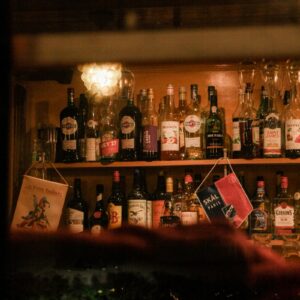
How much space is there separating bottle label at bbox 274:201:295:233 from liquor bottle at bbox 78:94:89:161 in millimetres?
768

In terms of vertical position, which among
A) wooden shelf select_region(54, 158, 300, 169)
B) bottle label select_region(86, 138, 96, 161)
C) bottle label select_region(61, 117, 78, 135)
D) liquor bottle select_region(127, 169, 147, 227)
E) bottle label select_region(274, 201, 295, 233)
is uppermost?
bottle label select_region(61, 117, 78, 135)

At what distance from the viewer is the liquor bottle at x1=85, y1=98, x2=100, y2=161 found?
6.41 feet

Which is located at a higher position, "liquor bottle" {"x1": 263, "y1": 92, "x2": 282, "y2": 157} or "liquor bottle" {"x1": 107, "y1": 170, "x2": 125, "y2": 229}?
"liquor bottle" {"x1": 263, "y1": 92, "x2": 282, "y2": 157}

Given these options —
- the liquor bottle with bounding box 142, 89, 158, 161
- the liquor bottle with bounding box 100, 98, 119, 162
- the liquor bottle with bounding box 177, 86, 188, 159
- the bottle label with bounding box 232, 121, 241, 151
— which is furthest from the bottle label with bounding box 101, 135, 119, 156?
the bottle label with bounding box 232, 121, 241, 151

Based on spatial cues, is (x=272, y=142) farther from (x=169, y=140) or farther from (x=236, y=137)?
(x=169, y=140)

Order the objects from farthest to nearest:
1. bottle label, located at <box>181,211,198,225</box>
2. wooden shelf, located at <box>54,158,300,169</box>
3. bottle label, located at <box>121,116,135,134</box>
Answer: bottle label, located at <box>121,116,135,134</box> < wooden shelf, located at <box>54,158,300,169</box> < bottle label, located at <box>181,211,198,225</box>

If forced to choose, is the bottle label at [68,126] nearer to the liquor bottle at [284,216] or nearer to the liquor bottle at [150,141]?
the liquor bottle at [150,141]

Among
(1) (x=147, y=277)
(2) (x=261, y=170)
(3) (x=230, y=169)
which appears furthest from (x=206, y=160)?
(1) (x=147, y=277)

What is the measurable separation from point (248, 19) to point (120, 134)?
1515 mm

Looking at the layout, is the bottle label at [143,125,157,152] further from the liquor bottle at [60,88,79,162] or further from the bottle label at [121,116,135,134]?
the liquor bottle at [60,88,79,162]

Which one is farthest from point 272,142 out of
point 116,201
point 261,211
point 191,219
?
point 191,219

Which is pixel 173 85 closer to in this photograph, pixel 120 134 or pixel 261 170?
pixel 120 134

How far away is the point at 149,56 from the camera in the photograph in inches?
16.8

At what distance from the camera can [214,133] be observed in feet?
6.36
